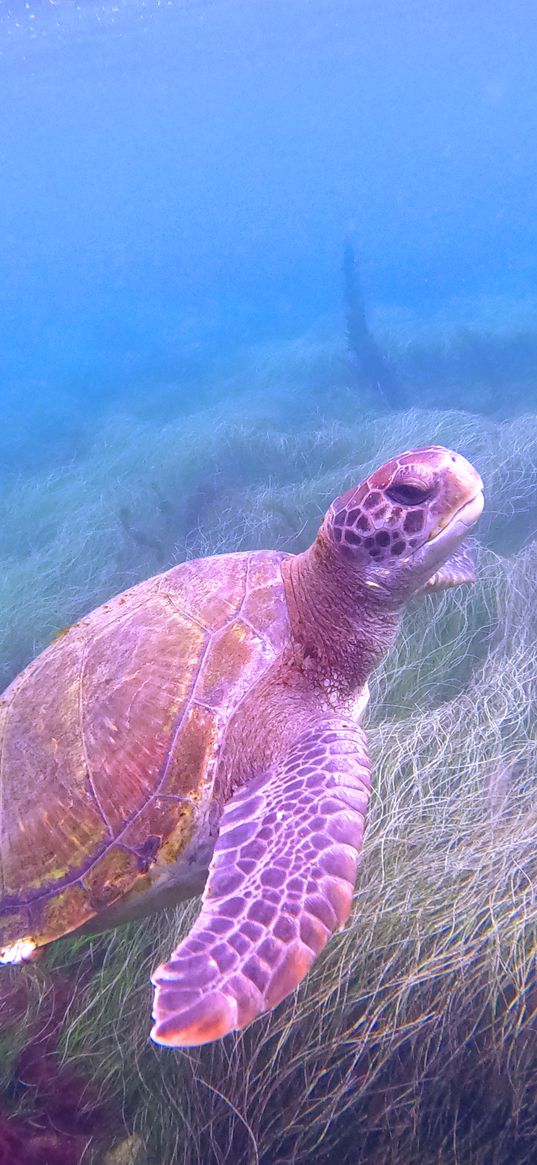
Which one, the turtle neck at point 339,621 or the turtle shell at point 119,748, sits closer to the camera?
the turtle shell at point 119,748

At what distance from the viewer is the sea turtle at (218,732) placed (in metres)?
1.97

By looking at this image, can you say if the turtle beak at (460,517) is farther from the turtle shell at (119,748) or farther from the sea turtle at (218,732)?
the turtle shell at (119,748)

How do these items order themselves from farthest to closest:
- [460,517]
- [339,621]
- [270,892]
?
1. [339,621]
2. [460,517]
3. [270,892]

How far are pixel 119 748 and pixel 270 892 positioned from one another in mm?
933

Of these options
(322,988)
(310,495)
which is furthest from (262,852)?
(310,495)

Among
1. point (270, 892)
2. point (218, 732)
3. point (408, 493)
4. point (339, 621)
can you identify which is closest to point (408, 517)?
point (408, 493)

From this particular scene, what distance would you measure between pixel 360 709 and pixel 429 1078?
1.29 m

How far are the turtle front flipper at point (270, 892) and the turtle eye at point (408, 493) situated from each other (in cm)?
92

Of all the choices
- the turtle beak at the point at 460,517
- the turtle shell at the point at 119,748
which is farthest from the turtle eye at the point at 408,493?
the turtle shell at the point at 119,748

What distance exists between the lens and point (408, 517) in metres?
2.38

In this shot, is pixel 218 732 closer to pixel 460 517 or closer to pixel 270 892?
pixel 270 892

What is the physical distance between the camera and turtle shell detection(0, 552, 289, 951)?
2.32 meters

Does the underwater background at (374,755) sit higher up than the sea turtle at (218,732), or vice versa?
the sea turtle at (218,732)

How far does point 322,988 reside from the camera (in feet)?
7.53
